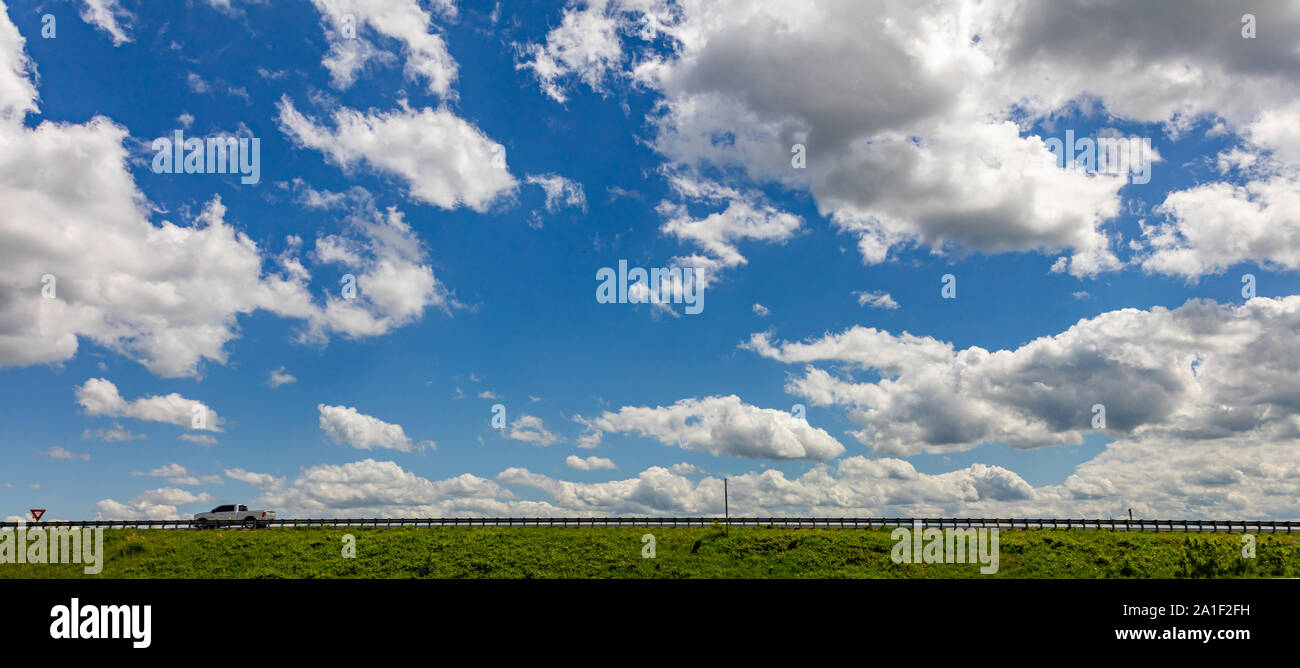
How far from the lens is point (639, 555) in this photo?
40.8 metres

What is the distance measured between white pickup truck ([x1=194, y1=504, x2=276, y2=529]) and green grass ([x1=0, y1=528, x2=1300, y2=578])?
223 inches

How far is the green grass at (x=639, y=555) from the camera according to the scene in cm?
3788

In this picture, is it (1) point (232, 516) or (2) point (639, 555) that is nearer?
(2) point (639, 555)

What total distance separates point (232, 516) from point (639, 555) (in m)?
30.2

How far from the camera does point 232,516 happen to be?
5266cm

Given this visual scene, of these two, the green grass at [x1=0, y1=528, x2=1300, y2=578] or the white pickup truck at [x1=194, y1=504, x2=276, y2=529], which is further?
the white pickup truck at [x1=194, y1=504, x2=276, y2=529]

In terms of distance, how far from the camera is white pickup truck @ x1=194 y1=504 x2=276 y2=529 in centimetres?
5156

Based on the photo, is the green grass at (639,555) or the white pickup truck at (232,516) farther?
the white pickup truck at (232,516)

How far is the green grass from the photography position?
124ft

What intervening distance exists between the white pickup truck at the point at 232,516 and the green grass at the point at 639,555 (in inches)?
223

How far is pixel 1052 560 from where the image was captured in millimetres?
38688
